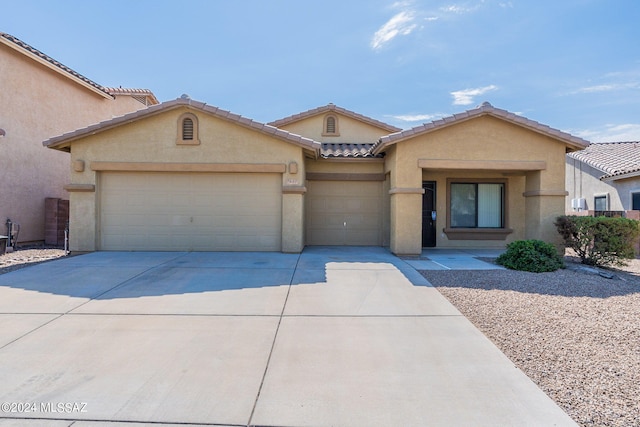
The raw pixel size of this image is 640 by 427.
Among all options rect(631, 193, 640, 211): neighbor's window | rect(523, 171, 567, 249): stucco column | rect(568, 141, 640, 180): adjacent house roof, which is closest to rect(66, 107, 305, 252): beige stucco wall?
rect(523, 171, 567, 249): stucco column

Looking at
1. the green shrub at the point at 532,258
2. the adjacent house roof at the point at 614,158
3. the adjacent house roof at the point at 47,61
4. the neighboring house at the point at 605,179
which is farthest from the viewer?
the adjacent house roof at the point at 614,158

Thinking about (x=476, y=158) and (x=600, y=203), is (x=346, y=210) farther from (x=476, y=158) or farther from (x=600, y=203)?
(x=600, y=203)

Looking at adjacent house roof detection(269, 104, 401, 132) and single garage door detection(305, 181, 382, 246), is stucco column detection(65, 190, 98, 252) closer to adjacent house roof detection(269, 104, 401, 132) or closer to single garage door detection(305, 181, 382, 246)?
single garage door detection(305, 181, 382, 246)

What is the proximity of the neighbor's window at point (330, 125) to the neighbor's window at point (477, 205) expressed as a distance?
5.95 m

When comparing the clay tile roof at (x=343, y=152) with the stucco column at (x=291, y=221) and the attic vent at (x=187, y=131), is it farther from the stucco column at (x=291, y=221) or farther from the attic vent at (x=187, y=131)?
the attic vent at (x=187, y=131)

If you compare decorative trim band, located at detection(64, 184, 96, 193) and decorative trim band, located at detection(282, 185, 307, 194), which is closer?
decorative trim band, located at detection(64, 184, 96, 193)

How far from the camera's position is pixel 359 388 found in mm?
3623

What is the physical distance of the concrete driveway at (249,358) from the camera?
324 centimetres

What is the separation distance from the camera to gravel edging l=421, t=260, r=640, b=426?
3.51m

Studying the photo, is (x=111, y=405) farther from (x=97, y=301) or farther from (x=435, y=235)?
(x=435, y=235)

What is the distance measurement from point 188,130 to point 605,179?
1880 centimetres

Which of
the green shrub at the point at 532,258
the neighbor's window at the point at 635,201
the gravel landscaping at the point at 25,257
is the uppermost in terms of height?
the neighbor's window at the point at 635,201

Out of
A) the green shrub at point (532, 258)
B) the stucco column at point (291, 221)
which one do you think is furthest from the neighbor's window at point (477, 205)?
the stucco column at point (291, 221)

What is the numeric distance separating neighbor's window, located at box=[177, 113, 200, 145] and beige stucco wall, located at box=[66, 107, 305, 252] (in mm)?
110
